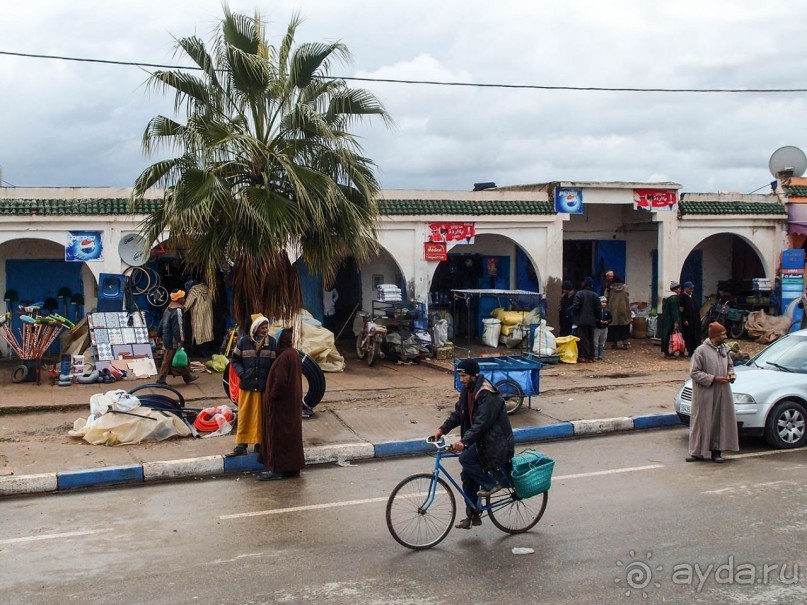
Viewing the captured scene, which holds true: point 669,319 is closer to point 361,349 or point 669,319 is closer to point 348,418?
point 361,349

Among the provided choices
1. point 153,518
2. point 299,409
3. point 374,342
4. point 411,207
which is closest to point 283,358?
point 299,409

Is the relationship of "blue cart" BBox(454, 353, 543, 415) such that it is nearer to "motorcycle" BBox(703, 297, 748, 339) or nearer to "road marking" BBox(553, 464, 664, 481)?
"road marking" BBox(553, 464, 664, 481)

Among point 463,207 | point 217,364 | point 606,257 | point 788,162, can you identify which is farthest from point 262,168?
point 788,162

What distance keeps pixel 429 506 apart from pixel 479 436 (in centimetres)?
68

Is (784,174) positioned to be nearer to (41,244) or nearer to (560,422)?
(560,422)

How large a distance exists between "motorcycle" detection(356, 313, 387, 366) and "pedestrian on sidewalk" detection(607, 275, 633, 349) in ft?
19.2

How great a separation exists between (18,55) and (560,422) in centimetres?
1135

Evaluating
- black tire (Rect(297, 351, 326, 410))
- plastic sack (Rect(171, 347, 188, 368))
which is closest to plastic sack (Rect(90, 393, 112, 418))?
black tire (Rect(297, 351, 326, 410))

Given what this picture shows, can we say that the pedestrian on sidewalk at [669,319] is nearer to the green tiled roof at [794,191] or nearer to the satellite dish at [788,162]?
the green tiled roof at [794,191]

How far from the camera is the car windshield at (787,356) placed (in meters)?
11.5

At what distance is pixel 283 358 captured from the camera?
31.5ft

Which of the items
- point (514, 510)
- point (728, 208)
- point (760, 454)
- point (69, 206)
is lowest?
point (760, 454)

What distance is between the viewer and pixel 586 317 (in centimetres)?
1766

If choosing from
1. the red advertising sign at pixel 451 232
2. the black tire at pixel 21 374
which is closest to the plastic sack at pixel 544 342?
the red advertising sign at pixel 451 232
